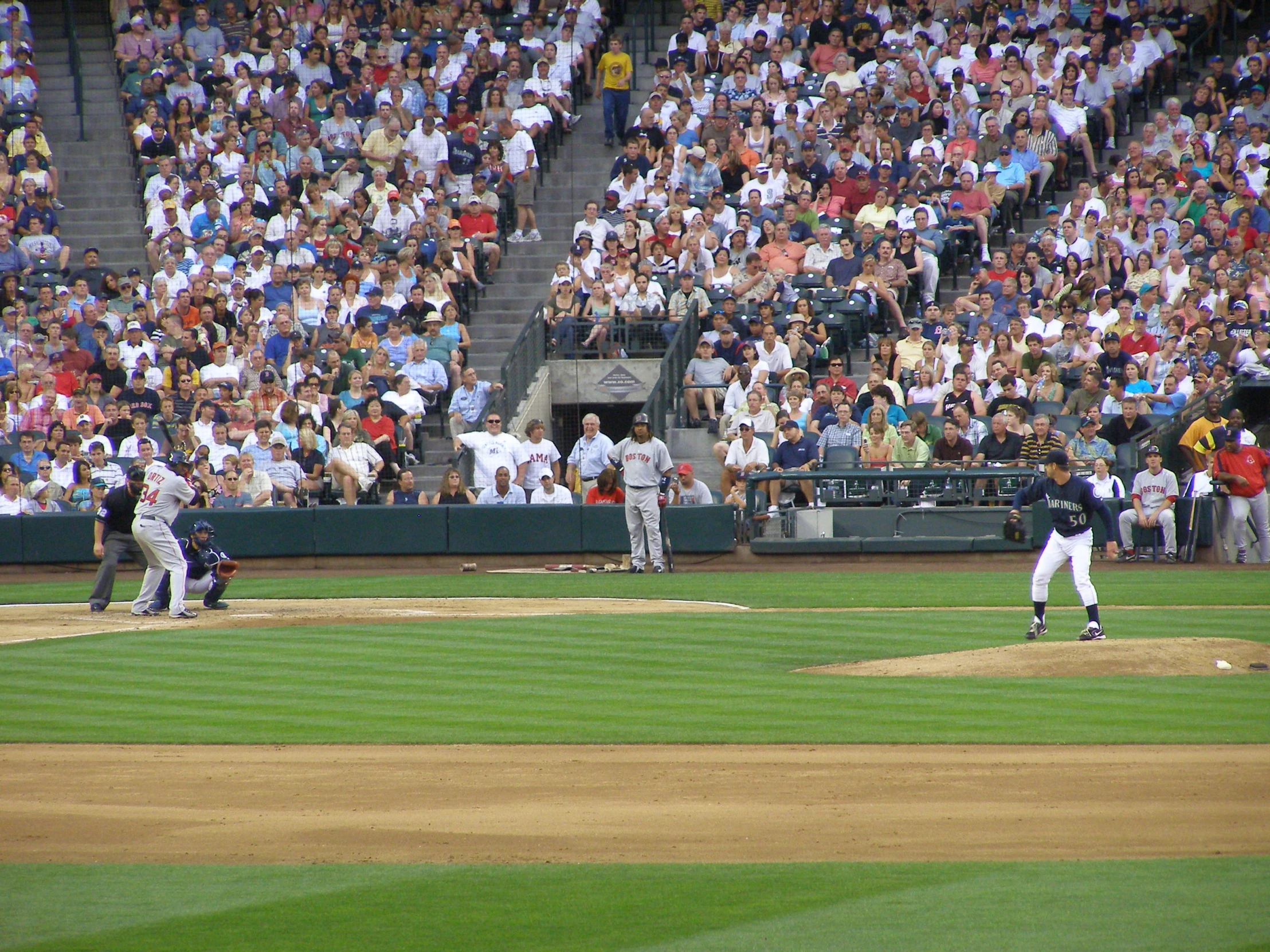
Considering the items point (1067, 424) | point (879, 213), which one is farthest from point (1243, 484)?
point (879, 213)

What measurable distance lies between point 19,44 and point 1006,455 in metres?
21.1

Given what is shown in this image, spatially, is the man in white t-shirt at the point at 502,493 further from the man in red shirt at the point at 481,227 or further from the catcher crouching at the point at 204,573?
the man in red shirt at the point at 481,227

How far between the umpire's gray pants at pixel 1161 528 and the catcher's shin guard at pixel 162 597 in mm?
11641

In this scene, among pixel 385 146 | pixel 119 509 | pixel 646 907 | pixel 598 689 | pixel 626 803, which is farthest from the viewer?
pixel 385 146

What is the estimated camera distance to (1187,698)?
33.5 ft

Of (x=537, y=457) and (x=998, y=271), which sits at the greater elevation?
(x=998, y=271)

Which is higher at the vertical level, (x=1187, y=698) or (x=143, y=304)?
(x=143, y=304)

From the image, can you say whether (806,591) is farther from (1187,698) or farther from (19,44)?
(19,44)

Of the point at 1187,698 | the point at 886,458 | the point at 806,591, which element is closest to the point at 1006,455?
the point at 886,458

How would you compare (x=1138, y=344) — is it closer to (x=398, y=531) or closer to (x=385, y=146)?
(x=398, y=531)

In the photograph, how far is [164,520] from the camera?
14859mm

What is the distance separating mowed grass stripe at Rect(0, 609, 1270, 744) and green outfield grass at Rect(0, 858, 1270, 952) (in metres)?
2.86

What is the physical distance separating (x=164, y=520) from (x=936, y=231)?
43.2ft

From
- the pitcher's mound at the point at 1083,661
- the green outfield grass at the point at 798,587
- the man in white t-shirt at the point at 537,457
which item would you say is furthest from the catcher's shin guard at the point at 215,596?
→ the pitcher's mound at the point at 1083,661
